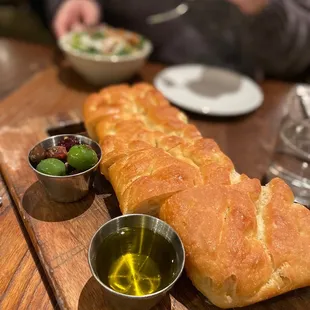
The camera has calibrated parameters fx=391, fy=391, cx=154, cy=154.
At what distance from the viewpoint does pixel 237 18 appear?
12.2 feet

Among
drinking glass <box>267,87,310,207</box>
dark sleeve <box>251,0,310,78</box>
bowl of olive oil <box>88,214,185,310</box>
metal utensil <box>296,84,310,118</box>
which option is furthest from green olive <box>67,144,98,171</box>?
dark sleeve <box>251,0,310,78</box>

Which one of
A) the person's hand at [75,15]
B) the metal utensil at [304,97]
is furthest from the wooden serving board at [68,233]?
the person's hand at [75,15]

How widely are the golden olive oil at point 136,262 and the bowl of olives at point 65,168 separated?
14.0 inches

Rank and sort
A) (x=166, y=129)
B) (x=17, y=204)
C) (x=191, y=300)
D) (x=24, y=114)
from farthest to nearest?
(x=24, y=114), (x=166, y=129), (x=17, y=204), (x=191, y=300)

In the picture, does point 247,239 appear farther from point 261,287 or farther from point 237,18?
point 237,18

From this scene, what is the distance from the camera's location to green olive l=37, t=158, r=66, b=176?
1.64 metres

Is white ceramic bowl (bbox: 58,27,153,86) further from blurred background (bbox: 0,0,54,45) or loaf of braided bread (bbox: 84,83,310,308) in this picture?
blurred background (bbox: 0,0,54,45)

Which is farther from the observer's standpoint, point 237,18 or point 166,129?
point 237,18

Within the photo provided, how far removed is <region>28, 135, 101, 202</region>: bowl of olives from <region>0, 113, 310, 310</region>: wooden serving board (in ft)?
0.24

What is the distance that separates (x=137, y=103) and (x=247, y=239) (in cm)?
106

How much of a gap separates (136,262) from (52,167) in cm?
55

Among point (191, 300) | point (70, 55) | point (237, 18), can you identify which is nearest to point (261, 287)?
point (191, 300)

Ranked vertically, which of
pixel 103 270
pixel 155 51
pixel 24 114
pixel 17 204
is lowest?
pixel 155 51

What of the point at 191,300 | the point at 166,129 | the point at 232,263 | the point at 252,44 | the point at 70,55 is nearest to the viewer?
the point at 232,263
